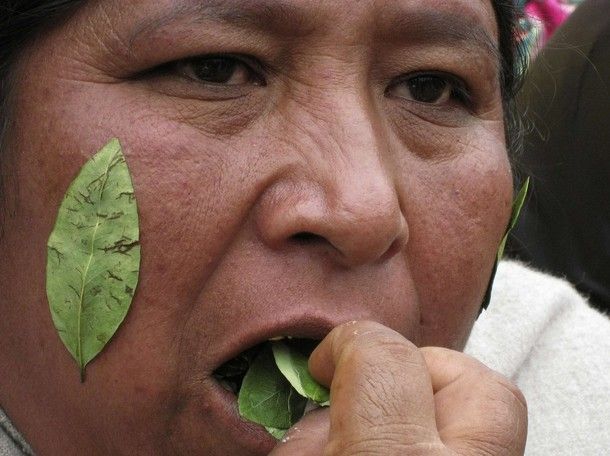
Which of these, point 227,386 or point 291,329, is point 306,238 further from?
point 227,386

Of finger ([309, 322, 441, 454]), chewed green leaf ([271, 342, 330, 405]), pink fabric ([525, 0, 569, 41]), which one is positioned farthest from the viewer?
pink fabric ([525, 0, 569, 41])

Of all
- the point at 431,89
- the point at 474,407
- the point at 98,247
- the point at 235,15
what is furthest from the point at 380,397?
the point at 431,89

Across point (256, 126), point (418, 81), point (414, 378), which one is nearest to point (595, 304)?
point (418, 81)

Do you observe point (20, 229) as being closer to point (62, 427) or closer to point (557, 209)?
point (62, 427)

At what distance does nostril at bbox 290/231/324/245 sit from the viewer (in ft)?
4.98

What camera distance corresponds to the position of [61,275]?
157 cm

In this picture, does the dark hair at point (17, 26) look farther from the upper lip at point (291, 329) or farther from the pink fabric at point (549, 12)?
the pink fabric at point (549, 12)

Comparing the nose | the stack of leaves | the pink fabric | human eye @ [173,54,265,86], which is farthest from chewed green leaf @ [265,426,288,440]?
the pink fabric

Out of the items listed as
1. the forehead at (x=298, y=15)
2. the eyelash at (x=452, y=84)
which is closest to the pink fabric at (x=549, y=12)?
the eyelash at (x=452, y=84)

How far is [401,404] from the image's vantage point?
1189 millimetres

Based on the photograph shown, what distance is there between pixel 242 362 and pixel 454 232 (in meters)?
0.44

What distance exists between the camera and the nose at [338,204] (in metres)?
1.49

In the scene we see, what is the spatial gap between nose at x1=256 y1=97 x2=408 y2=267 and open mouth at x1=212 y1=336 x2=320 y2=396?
151 mm

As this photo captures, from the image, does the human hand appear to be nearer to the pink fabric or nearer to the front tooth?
the front tooth
